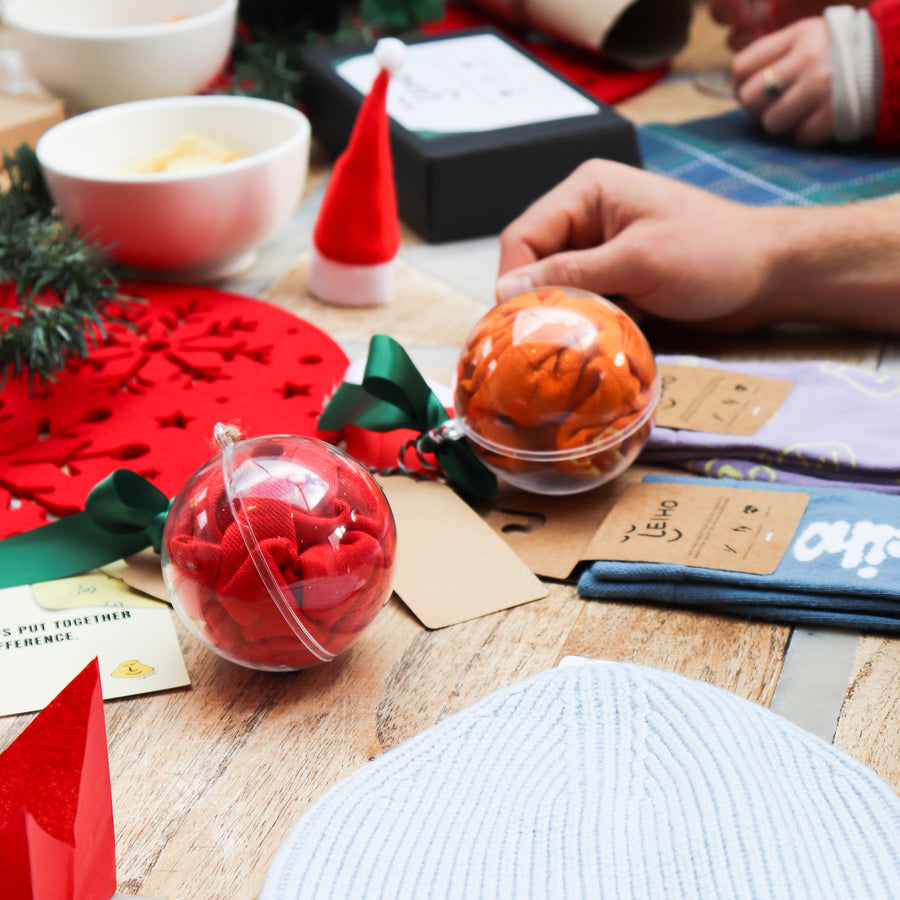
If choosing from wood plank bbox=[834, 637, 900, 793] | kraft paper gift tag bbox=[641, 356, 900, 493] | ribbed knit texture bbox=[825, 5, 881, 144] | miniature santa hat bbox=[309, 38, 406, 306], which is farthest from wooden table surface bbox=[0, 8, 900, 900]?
ribbed knit texture bbox=[825, 5, 881, 144]

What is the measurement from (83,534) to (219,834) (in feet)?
0.65

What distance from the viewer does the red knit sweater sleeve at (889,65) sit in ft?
3.09

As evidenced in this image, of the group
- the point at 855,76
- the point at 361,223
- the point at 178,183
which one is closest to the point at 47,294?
the point at 178,183

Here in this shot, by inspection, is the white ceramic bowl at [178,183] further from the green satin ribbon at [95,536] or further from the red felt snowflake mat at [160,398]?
the green satin ribbon at [95,536]

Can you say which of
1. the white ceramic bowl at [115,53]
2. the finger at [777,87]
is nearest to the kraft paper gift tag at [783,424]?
the finger at [777,87]

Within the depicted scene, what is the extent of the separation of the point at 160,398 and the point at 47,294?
12 cm

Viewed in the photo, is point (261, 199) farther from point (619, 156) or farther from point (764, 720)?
point (764, 720)

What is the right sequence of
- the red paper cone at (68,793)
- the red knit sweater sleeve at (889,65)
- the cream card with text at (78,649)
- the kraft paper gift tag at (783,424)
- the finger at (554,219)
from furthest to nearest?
the red knit sweater sleeve at (889,65) → the finger at (554,219) → the kraft paper gift tag at (783,424) → the cream card with text at (78,649) → the red paper cone at (68,793)

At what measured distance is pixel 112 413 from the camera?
64 cm

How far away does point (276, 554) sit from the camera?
0.42 m

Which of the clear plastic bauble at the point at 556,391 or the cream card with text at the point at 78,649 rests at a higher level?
the clear plastic bauble at the point at 556,391

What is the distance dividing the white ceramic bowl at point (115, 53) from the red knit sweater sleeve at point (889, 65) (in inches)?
23.8

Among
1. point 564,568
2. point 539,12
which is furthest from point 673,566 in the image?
point 539,12

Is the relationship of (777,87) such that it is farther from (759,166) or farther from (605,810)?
(605,810)
